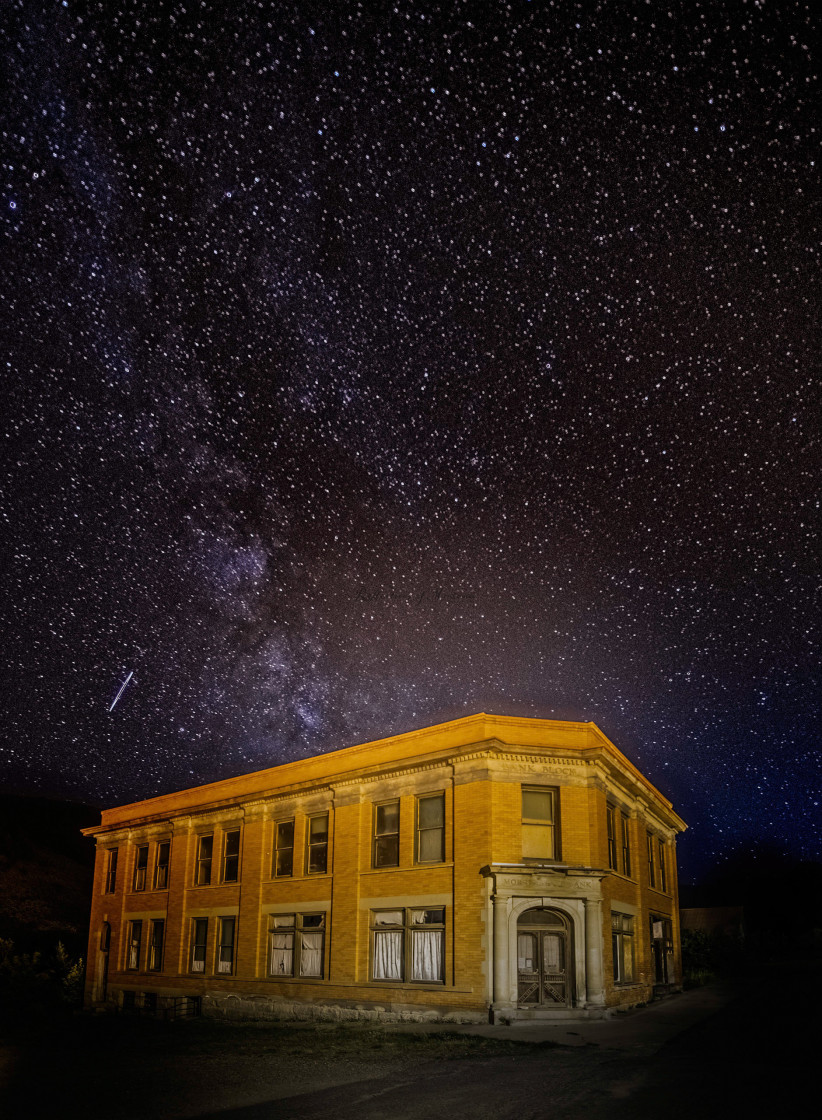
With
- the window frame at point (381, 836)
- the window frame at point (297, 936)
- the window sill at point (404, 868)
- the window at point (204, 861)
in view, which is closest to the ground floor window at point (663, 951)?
the window sill at point (404, 868)

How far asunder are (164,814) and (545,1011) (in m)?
18.9

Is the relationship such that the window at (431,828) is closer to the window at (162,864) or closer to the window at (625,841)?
the window at (625,841)

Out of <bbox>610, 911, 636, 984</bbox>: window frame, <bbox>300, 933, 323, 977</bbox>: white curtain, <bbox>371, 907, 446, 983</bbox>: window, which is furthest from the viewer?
<bbox>300, 933, 323, 977</bbox>: white curtain

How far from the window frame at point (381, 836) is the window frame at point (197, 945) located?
370 inches

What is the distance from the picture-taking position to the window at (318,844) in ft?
90.4

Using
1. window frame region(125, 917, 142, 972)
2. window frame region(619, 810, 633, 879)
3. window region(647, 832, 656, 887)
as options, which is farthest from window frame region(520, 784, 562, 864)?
window frame region(125, 917, 142, 972)

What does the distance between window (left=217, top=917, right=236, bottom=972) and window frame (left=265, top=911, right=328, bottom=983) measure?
228 centimetres

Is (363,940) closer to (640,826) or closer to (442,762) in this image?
(442,762)

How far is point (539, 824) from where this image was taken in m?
23.7

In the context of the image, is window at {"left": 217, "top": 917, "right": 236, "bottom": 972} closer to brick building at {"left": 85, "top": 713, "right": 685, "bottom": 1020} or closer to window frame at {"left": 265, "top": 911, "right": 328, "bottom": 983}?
brick building at {"left": 85, "top": 713, "right": 685, "bottom": 1020}

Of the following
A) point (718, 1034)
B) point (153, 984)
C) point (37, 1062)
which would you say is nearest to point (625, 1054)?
point (718, 1034)

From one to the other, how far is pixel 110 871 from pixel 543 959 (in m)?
23.1

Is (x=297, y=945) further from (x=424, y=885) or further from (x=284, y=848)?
(x=424, y=885)

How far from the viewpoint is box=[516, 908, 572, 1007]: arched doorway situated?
71.7 feet
